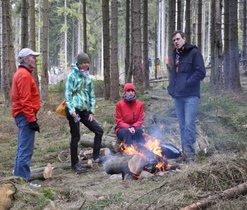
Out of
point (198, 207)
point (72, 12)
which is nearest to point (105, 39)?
point (198, 207)

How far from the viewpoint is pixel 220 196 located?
400cm

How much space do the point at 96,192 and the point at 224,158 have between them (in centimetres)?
184

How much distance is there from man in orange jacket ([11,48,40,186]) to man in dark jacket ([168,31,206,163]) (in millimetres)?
2569

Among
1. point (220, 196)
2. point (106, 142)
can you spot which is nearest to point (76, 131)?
point (106, 142)

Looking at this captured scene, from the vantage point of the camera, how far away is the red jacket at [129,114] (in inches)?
289

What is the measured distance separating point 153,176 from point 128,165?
44cm

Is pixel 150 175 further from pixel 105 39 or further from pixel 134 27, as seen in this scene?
pixel 105 39

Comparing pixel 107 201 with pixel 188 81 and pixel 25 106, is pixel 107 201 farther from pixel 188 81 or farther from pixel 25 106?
pixel 188 81

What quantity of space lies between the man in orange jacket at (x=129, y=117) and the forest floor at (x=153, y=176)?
30.1 inches

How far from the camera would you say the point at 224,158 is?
194 inches

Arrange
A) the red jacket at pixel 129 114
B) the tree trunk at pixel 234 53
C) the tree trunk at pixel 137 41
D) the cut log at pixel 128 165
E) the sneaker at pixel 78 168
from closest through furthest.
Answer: the cut log at pixel 128 165 < the sneaker at pixel 78 168 < the red jacket at pixel 129 114 < the tree trunk at pixel 137 41 < the tree trunk at pixel 234 53

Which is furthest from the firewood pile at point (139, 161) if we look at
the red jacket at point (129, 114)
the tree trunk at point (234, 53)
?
the tree trunk at point (234, 53)

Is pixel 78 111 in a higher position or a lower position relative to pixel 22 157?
higher

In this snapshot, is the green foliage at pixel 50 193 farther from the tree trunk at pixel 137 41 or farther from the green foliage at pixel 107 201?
the tree trunk at pixel 137 41
